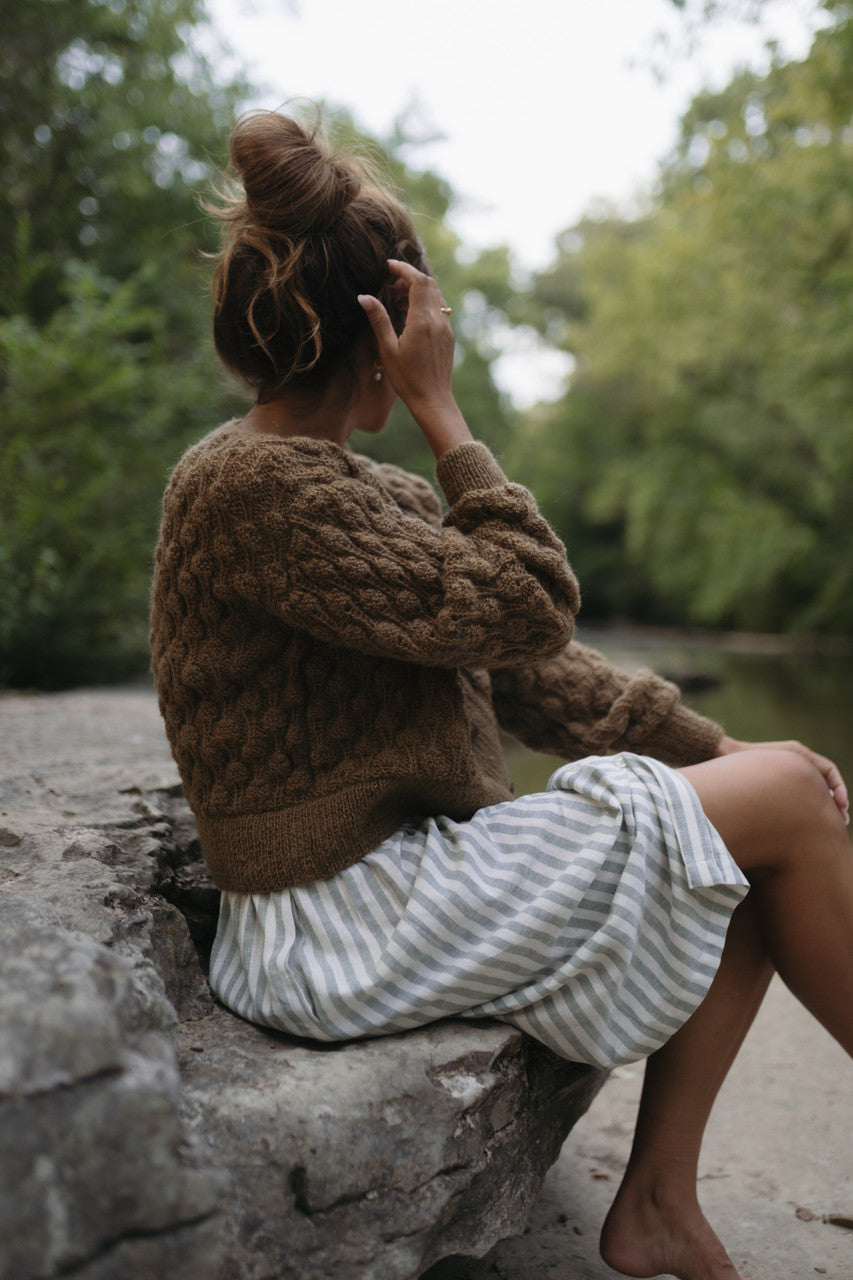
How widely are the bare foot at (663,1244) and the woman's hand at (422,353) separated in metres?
1.24

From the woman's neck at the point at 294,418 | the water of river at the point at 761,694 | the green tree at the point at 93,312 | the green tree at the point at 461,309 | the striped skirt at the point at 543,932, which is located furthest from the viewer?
the green tree at the point at 461,309

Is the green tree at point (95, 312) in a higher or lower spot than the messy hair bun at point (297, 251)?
higher

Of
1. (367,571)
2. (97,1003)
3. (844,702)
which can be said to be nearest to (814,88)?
(844,702)

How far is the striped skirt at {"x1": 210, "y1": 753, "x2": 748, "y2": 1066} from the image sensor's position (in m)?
1.45

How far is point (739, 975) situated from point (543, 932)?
40 cm

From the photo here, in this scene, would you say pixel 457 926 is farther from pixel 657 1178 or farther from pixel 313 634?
pixel 657 1178

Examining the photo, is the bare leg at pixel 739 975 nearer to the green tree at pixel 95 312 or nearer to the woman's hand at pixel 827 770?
the woman's hand at pixel 827 770

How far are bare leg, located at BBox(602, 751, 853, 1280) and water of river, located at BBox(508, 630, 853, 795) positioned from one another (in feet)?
8.17

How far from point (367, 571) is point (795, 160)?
1002 centimetres

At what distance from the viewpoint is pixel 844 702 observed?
368 inches

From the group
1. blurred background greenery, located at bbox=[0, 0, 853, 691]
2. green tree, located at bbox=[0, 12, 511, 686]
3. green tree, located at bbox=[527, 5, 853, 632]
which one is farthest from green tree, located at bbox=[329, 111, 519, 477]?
→ green tree, located at bbox=[0, 12, 511, 686]

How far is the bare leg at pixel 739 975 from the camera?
154 cm

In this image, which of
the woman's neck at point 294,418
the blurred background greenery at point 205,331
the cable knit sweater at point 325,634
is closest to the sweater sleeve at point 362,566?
the cable knit sweater at point 325,634

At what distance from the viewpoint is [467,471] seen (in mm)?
1614
